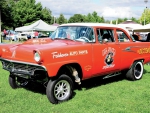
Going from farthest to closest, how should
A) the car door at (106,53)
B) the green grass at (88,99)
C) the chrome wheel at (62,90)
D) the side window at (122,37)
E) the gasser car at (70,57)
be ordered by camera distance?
the side window at (122,37) < the car door at (106,53) < the chrome wheel at (62,90) < the gasser car at (70,57) < the green grass at (88,99)

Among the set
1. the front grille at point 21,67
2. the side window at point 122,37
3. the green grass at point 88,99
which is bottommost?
the green grass at point 88,99

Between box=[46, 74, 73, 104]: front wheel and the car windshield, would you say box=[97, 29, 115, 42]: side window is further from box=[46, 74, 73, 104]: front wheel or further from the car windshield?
box=[46, 74, 73, 104]: front wheel

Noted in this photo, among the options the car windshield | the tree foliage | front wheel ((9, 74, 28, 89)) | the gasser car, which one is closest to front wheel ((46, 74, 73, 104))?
the gasser car

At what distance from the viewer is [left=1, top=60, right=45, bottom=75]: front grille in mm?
5215

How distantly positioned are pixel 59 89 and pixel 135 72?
11.6 ft

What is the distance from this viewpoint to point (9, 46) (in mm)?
6164

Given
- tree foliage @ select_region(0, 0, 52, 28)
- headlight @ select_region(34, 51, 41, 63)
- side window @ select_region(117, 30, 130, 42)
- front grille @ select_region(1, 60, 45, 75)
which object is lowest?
front grille @ select_region(1, 60, 45, 75)

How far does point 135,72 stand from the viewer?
26.5 feet

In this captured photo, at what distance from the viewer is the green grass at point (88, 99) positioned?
16.7 feet

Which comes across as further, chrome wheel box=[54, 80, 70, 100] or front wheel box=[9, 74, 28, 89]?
front wheel box=[9, 74, 28, 89]

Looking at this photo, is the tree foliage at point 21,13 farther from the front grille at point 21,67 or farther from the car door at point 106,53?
the front grille at point 21,67

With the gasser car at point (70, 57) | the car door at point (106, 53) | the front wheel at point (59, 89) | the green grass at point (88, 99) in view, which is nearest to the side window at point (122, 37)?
the gasser car at point (70, 57)

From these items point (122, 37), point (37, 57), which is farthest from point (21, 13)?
point (37, 57)

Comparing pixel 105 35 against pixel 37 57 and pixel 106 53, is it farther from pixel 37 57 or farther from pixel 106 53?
pixel 37 57
